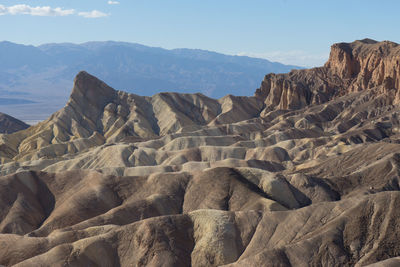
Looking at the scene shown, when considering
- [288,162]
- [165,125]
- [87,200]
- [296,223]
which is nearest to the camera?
[296,223]

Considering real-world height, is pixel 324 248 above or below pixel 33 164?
above

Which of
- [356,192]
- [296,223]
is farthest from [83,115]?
[296,223]

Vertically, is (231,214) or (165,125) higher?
(231,214)

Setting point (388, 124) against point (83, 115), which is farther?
point (83, 115)

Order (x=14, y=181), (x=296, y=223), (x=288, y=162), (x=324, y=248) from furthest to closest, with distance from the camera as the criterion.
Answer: (x=288, y=162), (x=14, y=181), (x=296, y=223), (x=324, y=248)

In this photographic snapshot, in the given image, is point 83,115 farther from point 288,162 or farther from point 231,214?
point 231,214

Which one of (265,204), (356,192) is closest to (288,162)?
(356,192)

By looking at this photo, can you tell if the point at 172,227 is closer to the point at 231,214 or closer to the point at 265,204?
the point at 231,214

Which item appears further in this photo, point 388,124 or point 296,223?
point 388,124

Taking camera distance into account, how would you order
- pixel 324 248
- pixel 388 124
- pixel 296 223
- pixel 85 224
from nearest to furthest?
pixel 324 248 → pixel 296 223 → pixel 85 224 → pixel 388 124
